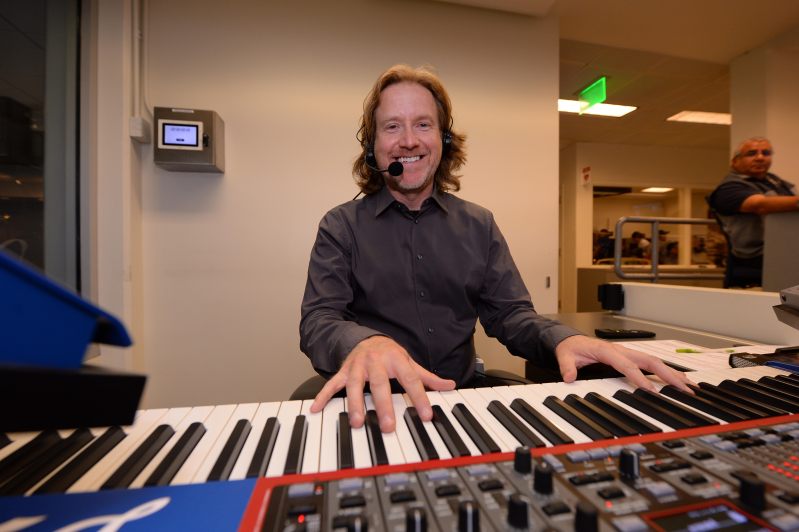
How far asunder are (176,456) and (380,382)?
0.27m

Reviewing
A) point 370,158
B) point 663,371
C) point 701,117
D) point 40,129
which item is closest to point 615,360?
point 663,371

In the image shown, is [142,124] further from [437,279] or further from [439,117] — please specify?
[437,279]

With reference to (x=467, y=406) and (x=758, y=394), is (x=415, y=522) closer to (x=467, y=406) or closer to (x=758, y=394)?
(x=467, y=406)

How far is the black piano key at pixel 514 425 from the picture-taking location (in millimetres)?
455

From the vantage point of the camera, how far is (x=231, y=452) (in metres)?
0.44

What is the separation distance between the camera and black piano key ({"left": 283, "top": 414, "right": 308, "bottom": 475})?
40 centimetres

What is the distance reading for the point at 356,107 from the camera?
8.26ft

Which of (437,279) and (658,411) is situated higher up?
(437,279)

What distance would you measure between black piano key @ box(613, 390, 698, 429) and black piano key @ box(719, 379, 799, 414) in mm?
157

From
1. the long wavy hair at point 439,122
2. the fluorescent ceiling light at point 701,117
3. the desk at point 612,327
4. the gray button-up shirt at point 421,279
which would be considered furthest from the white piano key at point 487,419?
the fluorescent ceiling light at point 701,117

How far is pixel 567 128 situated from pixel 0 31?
5541mm

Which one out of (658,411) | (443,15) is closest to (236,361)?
(658,411)

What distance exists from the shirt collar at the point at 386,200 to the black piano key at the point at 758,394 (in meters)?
0.95

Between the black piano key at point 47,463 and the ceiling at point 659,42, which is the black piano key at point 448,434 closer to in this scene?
the black piano key at point 47,463
